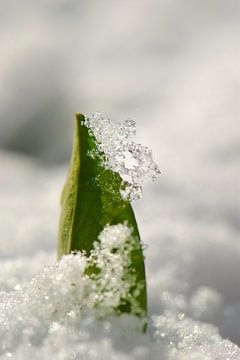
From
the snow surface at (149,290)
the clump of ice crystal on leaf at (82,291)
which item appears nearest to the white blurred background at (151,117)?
the snow surface at (149,290)

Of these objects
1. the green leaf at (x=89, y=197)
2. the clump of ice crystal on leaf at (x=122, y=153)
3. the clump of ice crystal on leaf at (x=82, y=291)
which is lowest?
the clump of ice crystal on leaf at (x=82, y=291)

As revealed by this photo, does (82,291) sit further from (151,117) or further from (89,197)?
(151,117)

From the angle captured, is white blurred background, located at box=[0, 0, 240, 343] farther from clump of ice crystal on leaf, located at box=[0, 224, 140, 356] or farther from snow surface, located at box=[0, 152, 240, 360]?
clump of ice crystal on leaf, located at box=[0, 224, 140, 356]

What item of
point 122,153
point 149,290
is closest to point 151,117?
point 149,290

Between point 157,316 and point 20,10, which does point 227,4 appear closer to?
point 20,10

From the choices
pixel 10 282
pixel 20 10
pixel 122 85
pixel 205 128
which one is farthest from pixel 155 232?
pixel 20 10

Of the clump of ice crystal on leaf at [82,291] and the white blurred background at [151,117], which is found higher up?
the white blurred background at [151,117]

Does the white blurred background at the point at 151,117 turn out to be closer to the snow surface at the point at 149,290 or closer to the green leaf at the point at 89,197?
the snow surface at the point at 149,290
